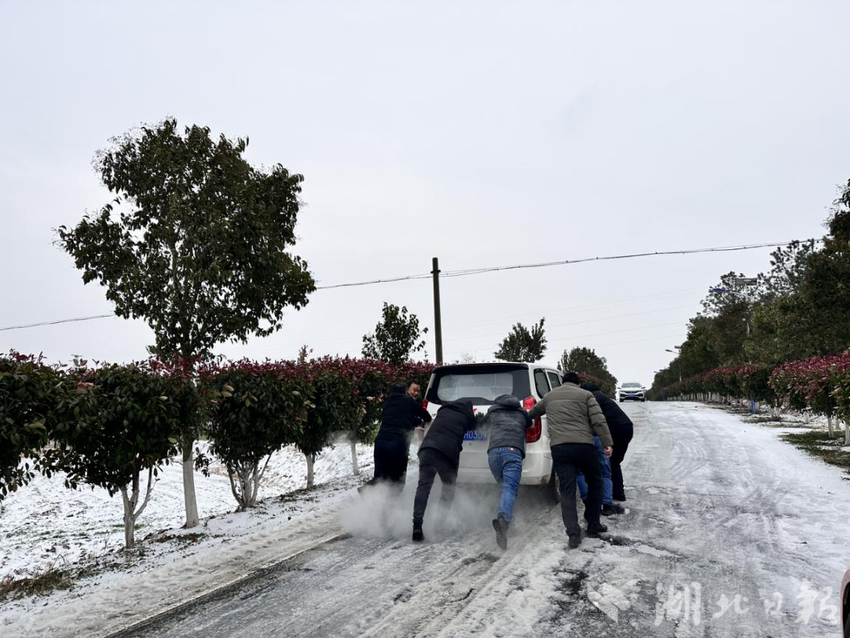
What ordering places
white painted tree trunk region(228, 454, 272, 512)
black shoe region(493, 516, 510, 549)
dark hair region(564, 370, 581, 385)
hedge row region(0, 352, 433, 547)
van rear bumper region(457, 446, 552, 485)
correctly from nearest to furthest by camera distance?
hedge row region(0, 352, 433, 547), black shoe region(493, 516, 510, 549), dark hair region(564, 370, 581, 385), van rear bumper region(457, 446, 552, 485), white painted tree trunk region(228, 454, 272, 512)

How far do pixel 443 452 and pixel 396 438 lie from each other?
790 millimetres

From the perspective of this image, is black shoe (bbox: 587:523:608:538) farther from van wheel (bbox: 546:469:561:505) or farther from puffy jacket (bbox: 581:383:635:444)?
van wheel (bbox: 546:469:561:505)

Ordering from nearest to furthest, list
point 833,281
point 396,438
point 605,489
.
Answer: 1. point 396,438
2. point 605,489
3. point 833,281

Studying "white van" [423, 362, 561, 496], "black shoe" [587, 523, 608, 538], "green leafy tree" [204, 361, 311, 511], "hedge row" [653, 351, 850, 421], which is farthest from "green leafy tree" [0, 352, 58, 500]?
"hedge row" [653, 351, 850, 421]

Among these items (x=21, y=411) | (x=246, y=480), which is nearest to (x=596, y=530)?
(x=246, y=480)

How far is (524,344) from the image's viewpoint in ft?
107

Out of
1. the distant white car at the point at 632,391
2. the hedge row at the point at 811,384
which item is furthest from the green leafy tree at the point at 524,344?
the distant white car at the point at 632,391

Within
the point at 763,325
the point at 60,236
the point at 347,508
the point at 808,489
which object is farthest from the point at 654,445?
the point at 763,325

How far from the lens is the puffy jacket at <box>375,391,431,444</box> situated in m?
7.27

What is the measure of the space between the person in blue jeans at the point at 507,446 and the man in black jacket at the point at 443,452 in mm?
347

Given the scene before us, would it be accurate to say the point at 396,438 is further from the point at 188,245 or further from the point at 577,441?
the point at 188,245

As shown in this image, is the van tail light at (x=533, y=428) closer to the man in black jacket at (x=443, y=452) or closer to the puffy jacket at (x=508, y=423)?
the puffy jacket at (x=508, y=423)

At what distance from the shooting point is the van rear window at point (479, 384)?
7590mm

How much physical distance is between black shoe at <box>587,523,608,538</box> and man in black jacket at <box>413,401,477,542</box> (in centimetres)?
154
